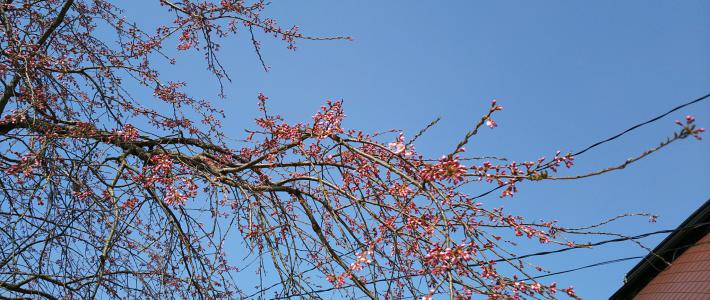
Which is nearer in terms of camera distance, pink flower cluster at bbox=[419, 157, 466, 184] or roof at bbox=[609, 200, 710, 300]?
pink flower cluster at bbox=[419, 157, 466, 184]

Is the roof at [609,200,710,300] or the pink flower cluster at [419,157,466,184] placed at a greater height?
the roof at [609,200,710,300]

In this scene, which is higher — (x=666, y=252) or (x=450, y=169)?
(x=666, y=252)

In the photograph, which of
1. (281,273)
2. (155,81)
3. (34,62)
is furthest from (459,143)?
(155,81)

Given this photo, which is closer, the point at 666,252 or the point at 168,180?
the point at 168,180

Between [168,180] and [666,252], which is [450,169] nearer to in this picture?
[168,180]

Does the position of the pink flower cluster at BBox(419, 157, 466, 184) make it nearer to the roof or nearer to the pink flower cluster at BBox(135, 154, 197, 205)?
the pink flower cluster at BBox(135, 154, 197, 205)

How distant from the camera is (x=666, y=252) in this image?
27.2ft

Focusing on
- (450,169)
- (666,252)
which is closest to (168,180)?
(450,169)

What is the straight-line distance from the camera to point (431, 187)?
121 inches

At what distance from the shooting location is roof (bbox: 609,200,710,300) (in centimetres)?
688

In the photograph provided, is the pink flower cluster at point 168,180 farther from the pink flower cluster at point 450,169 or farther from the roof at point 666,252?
the roof at point 666,252

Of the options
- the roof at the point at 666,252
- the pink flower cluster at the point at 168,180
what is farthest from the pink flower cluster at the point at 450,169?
the roof at the point at 666,252

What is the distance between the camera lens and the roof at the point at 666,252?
271 inches

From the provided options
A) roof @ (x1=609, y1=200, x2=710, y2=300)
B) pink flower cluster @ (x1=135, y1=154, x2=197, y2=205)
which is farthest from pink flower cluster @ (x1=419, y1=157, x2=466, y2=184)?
roof @ (x1=609, y1=200, x2=710, y2=300)
